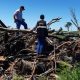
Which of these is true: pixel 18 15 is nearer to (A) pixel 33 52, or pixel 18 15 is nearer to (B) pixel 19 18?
(B) pixel 19 18

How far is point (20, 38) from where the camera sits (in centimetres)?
1538

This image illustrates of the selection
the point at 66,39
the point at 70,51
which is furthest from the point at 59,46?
the point at 66,39

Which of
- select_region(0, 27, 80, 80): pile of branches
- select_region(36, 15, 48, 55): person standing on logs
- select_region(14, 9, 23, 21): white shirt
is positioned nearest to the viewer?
select_region(0, 27, 80, 80): pile of branches

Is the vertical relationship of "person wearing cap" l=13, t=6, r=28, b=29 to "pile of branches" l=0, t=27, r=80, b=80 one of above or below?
above

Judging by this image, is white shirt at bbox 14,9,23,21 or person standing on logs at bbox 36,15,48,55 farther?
white shirt at bbox 14,9,23,21

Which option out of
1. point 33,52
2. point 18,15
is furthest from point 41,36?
point 18,15

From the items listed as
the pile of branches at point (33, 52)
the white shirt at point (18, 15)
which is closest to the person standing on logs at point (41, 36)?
the pile of branches at point (33, 52)

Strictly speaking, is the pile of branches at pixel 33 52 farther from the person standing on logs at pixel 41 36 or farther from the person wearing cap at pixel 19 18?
the person wearing cap at pixel 19 18

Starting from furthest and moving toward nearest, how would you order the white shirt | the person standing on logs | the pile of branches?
the white shirt, the person standing on logs, the pile of branches

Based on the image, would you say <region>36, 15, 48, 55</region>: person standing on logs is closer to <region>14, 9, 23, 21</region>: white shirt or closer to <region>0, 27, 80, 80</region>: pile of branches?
<region>0, 27, 80, 80</region>: pile of branches

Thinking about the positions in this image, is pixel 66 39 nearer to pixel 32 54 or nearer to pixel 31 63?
pixel 32 54

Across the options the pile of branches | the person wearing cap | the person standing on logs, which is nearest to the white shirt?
the person wearing cap

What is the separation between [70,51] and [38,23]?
1902 mm

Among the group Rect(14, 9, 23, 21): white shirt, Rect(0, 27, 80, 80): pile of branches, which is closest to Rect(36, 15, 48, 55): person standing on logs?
Rect(0, 27, 80, 80): pile of branches
